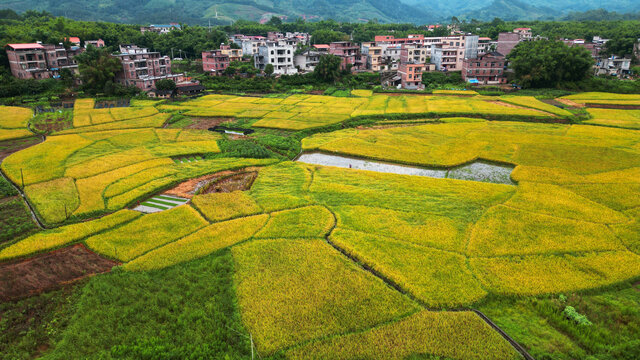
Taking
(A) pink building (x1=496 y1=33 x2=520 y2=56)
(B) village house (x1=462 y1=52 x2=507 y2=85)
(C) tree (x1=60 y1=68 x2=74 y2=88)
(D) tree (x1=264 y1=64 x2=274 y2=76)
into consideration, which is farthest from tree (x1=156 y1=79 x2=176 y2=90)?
(A) pink building (x1=496 y1=33 x2=520 y2=56)

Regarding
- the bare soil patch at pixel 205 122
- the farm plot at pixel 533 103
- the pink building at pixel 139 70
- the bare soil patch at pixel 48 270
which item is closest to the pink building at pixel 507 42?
the farm plot at pixel 533 103

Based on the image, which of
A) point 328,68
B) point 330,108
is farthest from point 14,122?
point 328,68

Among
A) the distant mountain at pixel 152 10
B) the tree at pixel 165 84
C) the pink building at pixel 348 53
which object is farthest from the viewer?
the distant mountain at pixel 152 10

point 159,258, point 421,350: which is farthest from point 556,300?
point 159,258

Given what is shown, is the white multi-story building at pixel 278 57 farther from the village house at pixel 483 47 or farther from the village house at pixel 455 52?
the village house at pixel 483 47

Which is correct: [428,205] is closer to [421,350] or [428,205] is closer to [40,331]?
[421,350]

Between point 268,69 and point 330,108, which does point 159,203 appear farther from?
point 268,69
